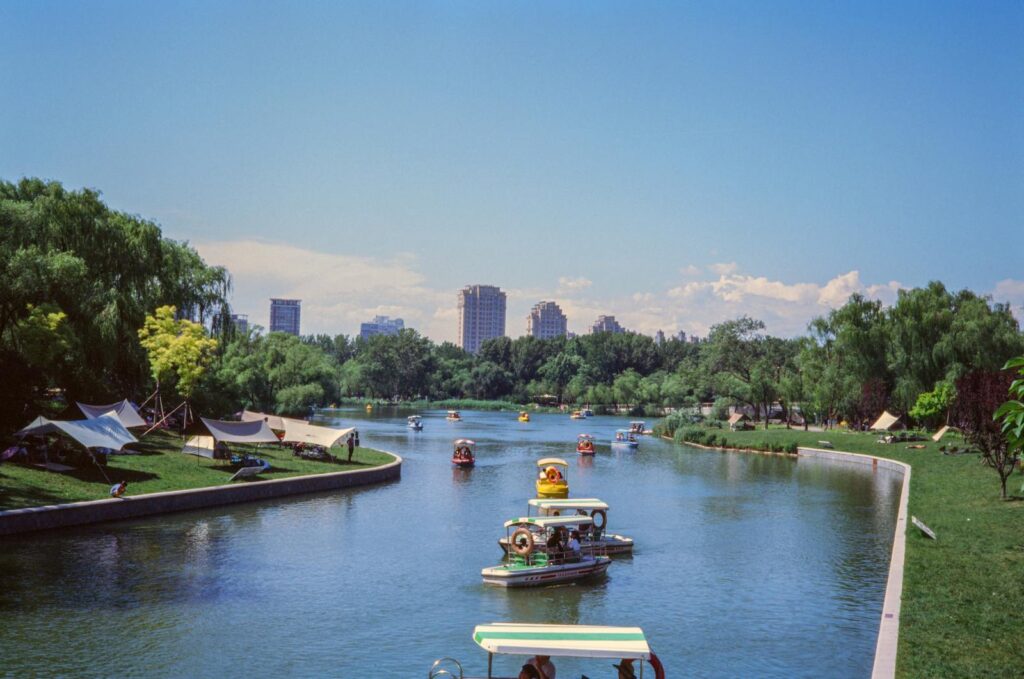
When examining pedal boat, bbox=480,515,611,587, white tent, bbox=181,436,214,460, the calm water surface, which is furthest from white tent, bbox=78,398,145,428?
pedal boat, bbox=480,515,611,587

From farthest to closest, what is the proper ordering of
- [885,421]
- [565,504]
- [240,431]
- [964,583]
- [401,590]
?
[885,421] → [240,431] → [565,504] → [401,590] → [964,583]

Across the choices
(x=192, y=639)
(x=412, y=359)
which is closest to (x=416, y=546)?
(x=192, y=639)

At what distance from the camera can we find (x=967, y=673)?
658 inches

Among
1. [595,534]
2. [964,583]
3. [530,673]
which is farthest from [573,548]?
[530,673]

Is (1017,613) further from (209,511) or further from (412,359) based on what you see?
(412,359)

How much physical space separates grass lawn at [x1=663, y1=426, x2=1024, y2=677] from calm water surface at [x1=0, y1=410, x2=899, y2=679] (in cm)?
183

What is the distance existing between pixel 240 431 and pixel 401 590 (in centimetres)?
2539

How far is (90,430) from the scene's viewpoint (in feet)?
128

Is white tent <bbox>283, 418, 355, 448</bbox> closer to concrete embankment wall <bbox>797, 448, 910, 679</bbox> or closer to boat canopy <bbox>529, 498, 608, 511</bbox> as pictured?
boat canopy <bbox>529, 498, 608, 511</bbox>

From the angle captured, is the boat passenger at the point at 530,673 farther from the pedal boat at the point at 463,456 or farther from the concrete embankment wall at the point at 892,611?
the pedal boat at the point at 463,456

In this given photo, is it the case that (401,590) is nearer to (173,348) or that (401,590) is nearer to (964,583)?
(964,583)

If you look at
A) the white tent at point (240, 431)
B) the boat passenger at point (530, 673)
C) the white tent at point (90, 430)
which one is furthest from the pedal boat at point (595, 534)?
the white tent at point (240, 431)

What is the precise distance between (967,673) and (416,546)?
2190 cm

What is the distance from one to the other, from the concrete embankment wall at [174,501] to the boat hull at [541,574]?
52.2 feet
